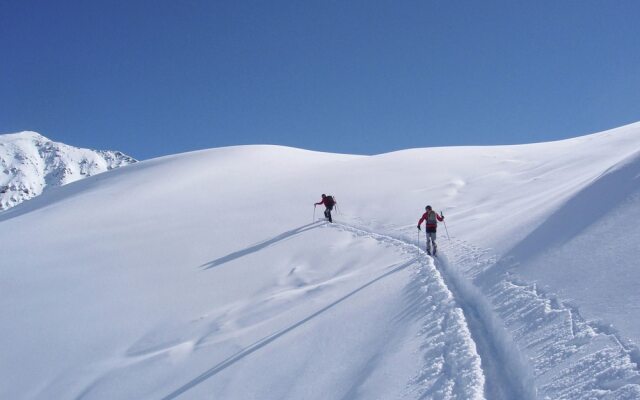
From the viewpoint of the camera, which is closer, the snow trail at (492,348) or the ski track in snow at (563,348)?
the ski track in snow at (563,348)

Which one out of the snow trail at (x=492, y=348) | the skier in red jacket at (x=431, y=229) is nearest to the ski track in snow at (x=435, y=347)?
the snow trail at (x=492, y=348)

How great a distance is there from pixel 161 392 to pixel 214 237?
1045 centimetres

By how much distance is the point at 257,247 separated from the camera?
56.5 feet

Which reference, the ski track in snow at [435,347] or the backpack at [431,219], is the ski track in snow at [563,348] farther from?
the backpack at [431,219]

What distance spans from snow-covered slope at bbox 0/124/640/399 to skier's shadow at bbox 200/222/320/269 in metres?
0.13

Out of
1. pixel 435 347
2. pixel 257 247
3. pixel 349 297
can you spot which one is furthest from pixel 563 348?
pixel 257 247

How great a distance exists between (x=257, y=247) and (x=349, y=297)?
22.8 ft

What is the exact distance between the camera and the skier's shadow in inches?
633

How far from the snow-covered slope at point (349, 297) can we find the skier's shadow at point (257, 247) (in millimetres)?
129

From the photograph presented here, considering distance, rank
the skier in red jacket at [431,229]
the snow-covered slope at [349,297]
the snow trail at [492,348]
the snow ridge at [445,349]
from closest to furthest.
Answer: the snow trail at [492,348]
the snow ridge at [445,349]
the snow-covered slope at [349,297]
the skier in red jacket at [431,229]

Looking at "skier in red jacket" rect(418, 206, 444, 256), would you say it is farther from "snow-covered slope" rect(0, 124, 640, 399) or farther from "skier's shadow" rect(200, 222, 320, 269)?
"skier's shadow" rect(200, 222, 320, 269)

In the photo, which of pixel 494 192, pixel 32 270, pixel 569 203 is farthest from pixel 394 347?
pixel 32 270

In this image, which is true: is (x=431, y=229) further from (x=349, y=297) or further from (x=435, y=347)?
(x=435, y=347)

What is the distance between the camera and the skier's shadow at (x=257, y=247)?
633 inches
